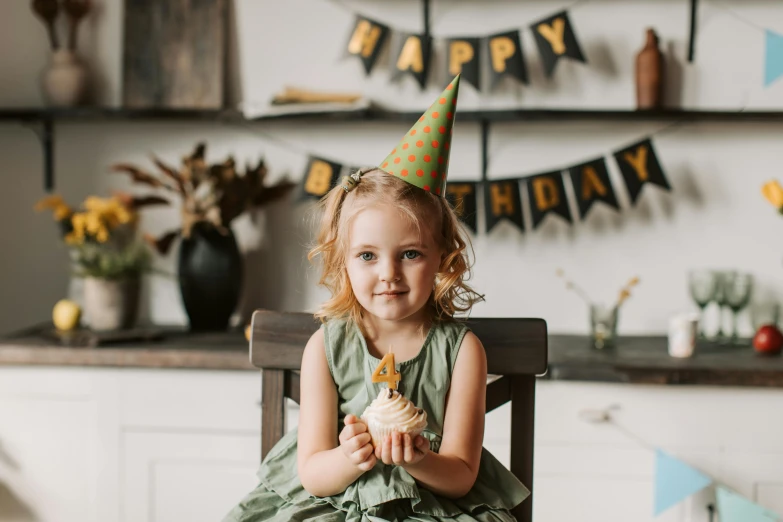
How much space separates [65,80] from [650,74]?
1622mm

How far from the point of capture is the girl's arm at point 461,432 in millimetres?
997

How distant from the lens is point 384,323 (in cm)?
113

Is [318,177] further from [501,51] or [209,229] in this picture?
[501,51]

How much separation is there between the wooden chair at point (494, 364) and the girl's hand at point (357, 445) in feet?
0.85

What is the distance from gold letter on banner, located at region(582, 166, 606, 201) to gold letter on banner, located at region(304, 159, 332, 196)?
0.69 meters

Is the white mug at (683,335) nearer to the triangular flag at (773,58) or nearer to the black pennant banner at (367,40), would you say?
the triangular flag at (773,58)

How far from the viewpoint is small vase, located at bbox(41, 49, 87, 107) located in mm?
2193

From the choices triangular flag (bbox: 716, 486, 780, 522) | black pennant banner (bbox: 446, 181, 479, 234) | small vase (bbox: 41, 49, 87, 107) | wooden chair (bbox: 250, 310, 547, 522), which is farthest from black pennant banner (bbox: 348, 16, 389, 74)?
triangular flag (bbox: 716, 486, 780, 522)

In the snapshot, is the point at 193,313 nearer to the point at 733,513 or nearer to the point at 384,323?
the point at 384,323

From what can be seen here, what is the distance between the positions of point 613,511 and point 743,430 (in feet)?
1.16

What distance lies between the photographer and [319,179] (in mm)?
2111

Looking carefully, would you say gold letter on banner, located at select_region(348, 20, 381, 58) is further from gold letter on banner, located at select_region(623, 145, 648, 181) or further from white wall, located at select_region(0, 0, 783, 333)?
gold letter on banner, located at select_region(623, 145, 648, 181)

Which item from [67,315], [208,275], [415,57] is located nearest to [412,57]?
[415,57]

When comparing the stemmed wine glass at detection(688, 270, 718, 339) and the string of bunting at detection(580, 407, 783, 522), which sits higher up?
the stemmed wine glass at detection(688, 270, 718, 339)
